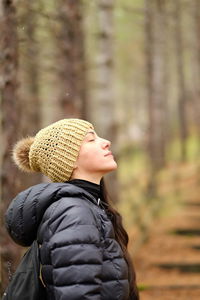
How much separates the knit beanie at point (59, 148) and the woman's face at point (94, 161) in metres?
0.04

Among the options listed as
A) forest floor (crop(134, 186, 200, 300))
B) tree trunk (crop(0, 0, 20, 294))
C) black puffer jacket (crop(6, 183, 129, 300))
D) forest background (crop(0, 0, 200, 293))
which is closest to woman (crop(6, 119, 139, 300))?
black puffer jacket (crop(6, 183, 129, 300))

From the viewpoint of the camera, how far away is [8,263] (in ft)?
16.6

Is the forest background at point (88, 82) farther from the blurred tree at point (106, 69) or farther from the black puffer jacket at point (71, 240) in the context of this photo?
the black puffer jacket at point (71, 240)

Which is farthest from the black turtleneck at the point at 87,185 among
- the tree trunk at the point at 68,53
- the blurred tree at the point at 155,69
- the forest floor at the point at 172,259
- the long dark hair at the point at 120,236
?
the blurred tree at the point at 155,69

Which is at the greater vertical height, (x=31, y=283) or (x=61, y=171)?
(x=61, y=171)

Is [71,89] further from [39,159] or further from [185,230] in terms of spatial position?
[185,230]

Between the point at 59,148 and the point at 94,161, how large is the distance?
22cm

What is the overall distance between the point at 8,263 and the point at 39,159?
173 centimetres

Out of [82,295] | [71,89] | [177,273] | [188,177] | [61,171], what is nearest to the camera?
[82,295]

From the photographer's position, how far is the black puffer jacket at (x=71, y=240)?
118 inches

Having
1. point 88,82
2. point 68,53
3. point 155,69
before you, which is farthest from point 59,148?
point 155,69

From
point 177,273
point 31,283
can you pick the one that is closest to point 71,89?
point 177,273

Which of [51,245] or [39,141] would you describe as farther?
[39,141]

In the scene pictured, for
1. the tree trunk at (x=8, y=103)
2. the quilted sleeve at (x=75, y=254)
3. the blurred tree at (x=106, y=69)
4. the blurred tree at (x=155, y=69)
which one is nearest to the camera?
the quilted sleeve at (x=75, y=254)
